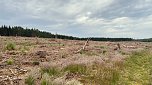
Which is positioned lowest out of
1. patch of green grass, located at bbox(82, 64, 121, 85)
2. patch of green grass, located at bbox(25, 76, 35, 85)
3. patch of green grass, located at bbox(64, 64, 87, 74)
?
patch of green grass, located at bbox(82, 64, 121, 85)

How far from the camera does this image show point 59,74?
11875 mm

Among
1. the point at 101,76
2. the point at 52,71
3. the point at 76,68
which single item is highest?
the point at 52,71

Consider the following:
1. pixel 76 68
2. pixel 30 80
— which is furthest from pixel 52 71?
pixel 30 80

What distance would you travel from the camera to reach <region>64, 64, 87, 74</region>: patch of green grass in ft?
44.8

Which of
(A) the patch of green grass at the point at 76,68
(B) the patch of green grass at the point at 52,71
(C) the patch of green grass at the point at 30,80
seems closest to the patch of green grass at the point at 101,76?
(A) the patch of green grass at the point at 76,68

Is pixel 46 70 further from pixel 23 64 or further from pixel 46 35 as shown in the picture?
pixel 46 35

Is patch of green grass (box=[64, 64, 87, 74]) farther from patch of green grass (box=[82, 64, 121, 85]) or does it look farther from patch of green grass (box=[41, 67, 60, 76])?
patch of green grass (box=[41, 67, 60, 76])

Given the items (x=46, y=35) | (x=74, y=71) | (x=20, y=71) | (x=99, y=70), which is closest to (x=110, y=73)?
(x=99, y=70)

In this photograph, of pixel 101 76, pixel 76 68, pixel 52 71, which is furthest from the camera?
pixel 76 68

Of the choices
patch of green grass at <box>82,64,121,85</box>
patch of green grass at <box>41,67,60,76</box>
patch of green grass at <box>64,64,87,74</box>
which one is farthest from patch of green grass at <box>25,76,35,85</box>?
patch of green grass at <box>64,64,87,74</box>

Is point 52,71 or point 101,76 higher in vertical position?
point 52,71

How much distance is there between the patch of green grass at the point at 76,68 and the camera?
1364cm

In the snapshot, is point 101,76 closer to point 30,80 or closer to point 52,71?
point 52,71

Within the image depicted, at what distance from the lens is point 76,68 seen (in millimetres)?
14008
